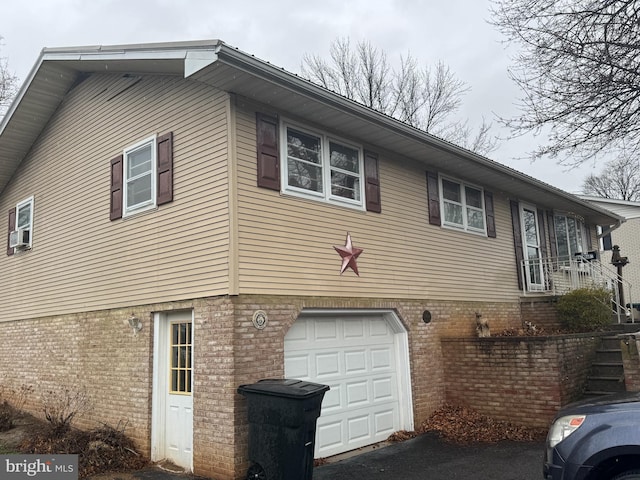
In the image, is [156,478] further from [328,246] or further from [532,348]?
[532,348]

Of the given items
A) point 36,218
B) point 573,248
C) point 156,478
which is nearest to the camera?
point 156,478

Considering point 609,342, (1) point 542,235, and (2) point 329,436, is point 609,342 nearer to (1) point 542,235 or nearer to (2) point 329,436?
(1) point 542,235

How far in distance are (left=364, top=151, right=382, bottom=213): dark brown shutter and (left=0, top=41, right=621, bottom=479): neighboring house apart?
0.04 meters

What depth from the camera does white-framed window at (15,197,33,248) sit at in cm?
1166

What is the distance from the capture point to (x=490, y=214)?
40.5 feet

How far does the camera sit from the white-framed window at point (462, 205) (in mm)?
11188

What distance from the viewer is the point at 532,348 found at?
29.1ft

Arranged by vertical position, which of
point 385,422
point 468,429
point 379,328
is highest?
point 379,328

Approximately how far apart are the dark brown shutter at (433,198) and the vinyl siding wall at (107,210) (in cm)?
496

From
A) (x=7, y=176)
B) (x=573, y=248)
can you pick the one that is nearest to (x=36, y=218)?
(x=7, y=176)

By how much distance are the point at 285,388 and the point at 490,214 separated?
26.4ft

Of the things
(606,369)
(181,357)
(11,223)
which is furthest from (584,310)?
(11,223)

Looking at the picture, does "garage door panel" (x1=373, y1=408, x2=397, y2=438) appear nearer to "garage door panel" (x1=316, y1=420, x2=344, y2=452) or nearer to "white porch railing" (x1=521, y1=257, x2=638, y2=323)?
"garage door panel" (x1=316, y1=420, x2=344, y2=452)

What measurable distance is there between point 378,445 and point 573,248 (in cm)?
1062
